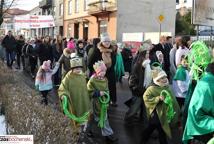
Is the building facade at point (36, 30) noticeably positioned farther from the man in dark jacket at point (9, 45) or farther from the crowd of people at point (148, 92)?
the crowd of people at point (148, 92)

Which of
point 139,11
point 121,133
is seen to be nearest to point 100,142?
point 121,133

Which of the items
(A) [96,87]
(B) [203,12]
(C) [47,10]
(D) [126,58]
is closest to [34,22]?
(D) [126,58]

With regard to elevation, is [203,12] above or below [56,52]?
above

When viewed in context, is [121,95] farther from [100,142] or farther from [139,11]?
[139,11]

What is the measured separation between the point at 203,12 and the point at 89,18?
32.3 meters

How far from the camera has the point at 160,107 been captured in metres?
6.91

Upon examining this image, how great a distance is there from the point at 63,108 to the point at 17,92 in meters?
0.78

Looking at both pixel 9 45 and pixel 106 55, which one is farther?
pixel 9 45

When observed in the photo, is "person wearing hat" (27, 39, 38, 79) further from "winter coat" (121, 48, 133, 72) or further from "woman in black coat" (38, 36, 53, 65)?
"winter coat" (121, 48, 133, 72)

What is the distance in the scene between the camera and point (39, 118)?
4.67m

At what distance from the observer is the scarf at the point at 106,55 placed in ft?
32.7

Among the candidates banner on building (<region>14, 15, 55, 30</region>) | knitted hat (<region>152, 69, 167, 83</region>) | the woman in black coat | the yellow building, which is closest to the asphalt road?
knitted hat (<region>152, 69, 167, 83</region>)

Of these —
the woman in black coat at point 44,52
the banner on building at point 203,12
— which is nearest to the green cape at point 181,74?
the banner on building at point 203,12

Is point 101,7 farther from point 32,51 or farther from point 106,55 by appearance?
point 106,55
